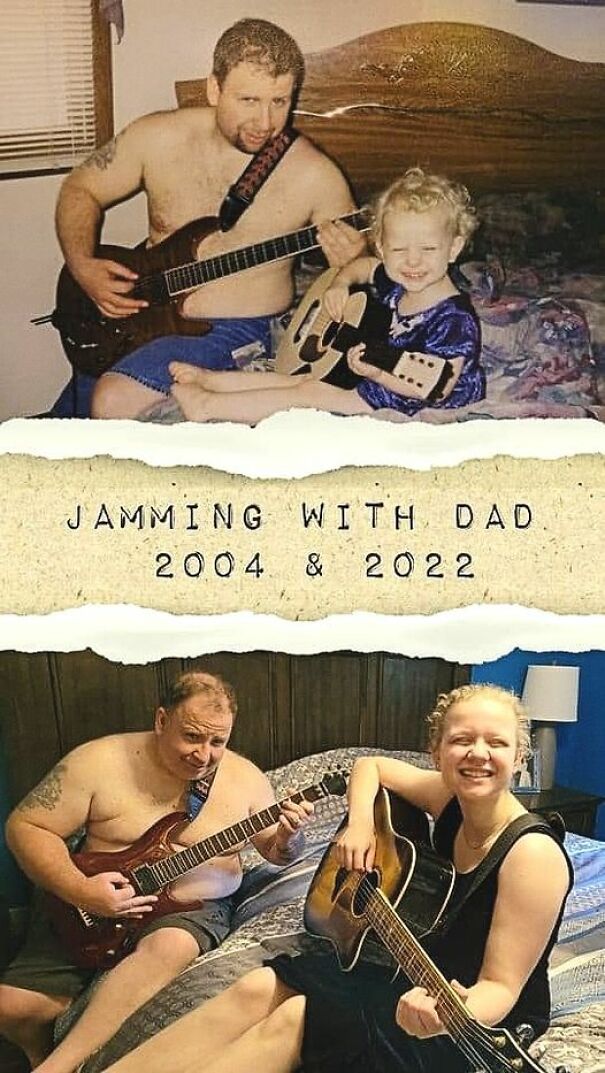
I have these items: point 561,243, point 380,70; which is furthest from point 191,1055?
point 380,70

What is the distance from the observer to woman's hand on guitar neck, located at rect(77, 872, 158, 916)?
200 cm

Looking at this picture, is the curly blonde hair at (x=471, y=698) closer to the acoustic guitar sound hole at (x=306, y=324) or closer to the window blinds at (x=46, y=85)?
the acoustic guitar sound hole at (x=306, y=324)

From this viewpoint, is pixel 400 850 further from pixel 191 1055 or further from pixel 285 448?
pixel 285 448

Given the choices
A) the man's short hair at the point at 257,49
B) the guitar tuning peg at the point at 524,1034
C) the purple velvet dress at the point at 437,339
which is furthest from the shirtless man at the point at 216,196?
the guitar tuning peg at the point at 524,1034

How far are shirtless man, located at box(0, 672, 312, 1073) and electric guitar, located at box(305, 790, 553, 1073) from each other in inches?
3.4

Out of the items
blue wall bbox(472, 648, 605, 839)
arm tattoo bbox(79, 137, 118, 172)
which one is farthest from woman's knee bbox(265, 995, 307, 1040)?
arm tattoo bbox(79, 137, 118, 172)

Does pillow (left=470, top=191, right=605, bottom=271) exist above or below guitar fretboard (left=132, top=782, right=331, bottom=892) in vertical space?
above

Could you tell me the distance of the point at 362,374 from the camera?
2021mm

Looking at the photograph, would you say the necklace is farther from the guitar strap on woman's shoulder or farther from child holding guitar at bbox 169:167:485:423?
child holding guitar at bbox 169:167:485:423

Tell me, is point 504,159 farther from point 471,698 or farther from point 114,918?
point 114,918

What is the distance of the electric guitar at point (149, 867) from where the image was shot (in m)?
2.00

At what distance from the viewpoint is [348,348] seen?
2021mm

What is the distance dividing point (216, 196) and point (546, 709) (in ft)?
2.82

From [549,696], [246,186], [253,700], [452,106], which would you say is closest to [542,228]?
[452,106]
